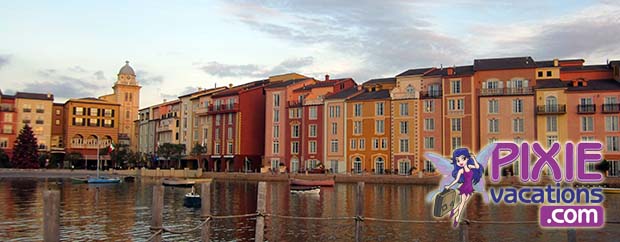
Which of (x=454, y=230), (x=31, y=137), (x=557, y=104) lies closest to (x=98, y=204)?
(x=454, y=230)

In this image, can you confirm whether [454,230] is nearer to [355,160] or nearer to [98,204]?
[98,204]

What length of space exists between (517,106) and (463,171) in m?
60.9

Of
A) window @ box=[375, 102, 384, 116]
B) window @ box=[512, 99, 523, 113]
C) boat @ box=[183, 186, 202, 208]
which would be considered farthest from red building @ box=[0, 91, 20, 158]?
window @ box=[512, 99, 523, 113]

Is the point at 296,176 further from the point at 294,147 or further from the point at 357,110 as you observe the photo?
the point at 357,110

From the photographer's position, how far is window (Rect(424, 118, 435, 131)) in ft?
250

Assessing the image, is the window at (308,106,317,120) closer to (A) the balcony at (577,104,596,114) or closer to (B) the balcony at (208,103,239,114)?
(B) the balcony at (208,103,239,114)

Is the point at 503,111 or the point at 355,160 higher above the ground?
the point at 503,111

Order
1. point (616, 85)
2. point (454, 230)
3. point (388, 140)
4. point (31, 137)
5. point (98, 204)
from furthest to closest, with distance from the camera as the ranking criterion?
point (31, 137), point (388, 140), point (616, 85), point (98, 204), point (454, 230)

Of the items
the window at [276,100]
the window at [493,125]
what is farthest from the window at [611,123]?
the window at [276,100]

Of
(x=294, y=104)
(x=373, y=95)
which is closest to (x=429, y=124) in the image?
(x=373, y=95)

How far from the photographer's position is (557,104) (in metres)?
69.3

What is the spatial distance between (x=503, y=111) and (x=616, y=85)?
12.5m

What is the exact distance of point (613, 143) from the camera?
67.3 metres

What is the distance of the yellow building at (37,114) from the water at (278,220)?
6487 cm
